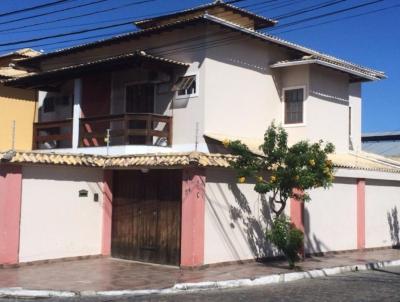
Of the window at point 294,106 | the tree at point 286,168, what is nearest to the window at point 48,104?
the window at point 294,106

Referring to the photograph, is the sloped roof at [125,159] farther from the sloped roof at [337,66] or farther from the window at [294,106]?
the sloped roof at [337,66]

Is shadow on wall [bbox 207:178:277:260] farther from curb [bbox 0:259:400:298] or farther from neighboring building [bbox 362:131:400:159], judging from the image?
neighboring building [bbox 362:131:400:159]

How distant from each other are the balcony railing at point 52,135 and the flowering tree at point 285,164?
23.9ft

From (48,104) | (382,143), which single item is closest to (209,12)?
(48,104)

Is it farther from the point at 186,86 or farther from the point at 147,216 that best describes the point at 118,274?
the point at 186,86

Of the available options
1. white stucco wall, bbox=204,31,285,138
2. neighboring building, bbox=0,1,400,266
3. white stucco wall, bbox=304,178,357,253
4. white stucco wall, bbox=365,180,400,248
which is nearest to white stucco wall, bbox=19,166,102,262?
neighboring building, bbox=0,1,400,266

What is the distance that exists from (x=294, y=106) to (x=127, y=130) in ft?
20.1

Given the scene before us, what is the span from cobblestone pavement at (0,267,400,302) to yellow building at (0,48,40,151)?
12504 mm

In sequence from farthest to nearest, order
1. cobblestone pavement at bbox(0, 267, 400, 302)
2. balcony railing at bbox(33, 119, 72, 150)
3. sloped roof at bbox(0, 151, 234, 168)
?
balcony railing at bbox(33, 119, 72, 150), sloped roof at bbox(0, 151, 234, 168), cobblestone pavement at bbox(0, 267, 400, 302)

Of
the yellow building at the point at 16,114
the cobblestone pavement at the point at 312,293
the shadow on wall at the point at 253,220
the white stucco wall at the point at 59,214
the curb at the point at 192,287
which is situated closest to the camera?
the cobblestone pavement at the point at 312,293

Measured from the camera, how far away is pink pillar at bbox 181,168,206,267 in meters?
13.9

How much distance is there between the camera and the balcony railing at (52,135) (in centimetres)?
1922

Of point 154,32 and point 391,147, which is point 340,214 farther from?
point 391,147

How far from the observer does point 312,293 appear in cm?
1153
